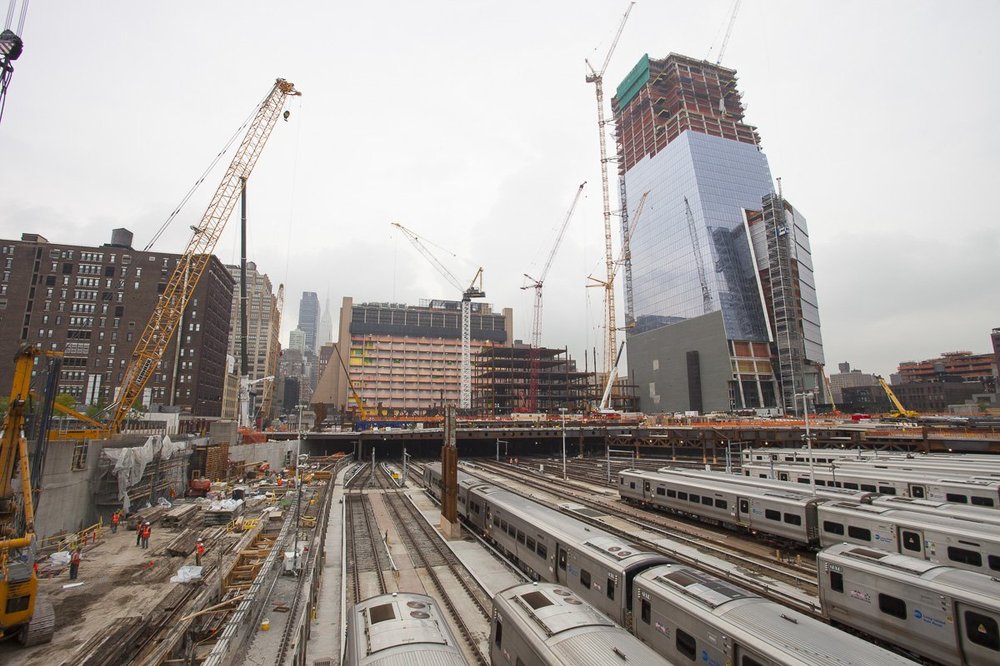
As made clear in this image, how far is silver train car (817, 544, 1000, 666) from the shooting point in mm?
12164

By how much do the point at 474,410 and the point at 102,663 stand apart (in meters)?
144

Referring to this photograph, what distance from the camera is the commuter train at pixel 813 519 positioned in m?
17.8

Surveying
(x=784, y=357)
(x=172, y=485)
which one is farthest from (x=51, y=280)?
(x=784, y=357)

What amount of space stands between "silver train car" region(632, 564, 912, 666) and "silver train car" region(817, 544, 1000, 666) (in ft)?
13.4

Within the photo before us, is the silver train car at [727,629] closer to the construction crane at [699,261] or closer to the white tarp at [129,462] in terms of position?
the white tarp at [129,462]

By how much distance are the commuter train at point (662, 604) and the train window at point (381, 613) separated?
2963 millimetres

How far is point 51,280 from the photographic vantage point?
374ft

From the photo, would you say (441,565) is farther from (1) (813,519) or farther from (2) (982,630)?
(2) (982,630)

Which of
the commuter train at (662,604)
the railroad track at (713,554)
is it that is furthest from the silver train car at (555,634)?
the railroad track at (713,554)

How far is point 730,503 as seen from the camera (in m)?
29.4

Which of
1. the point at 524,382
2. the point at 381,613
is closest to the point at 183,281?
the point at 381,613

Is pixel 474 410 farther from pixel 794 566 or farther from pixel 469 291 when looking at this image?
pixel 794 566

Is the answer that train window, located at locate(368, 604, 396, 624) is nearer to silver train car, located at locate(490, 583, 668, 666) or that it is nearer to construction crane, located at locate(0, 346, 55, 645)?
silver train car, located at locate(490, 583, 668, 666)

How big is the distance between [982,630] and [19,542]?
32359mm
